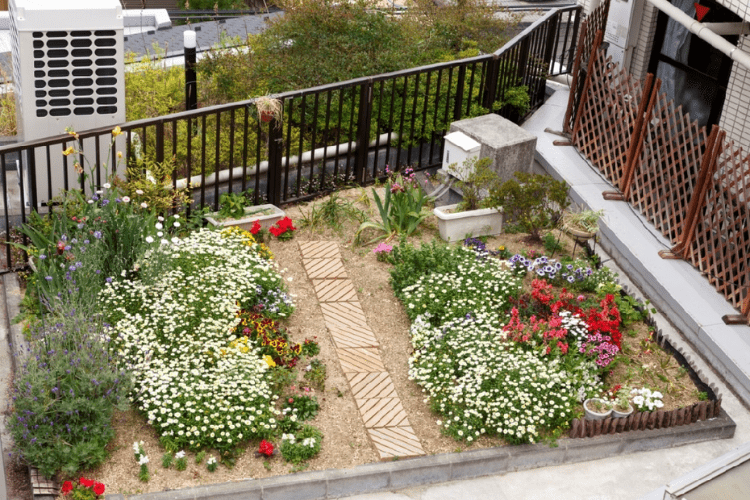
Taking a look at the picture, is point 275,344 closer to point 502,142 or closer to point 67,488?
point 67,488

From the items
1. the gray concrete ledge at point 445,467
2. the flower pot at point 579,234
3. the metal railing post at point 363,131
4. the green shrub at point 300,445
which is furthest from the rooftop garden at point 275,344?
the metal railing post at point 363,131

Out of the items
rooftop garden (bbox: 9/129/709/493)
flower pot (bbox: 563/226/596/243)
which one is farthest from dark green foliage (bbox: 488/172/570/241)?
flower pot (bbox: 563/226/596/243)

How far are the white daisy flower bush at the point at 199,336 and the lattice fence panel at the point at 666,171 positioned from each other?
13.5 ft

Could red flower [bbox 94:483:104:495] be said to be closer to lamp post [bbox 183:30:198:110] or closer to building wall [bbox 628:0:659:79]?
lamp post [bbox 183:30:198:110]

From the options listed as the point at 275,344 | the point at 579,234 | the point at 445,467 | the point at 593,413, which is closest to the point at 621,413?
the point at 593,413

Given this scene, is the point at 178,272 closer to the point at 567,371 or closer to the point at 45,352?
the point at 45,352

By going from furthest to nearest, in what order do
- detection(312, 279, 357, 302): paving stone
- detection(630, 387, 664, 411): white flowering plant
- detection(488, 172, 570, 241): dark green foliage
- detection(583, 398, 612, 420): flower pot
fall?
detection(488, 172, 570, 241): dark green foliage → detection(312, 279, 357, 302): paving stone → detection(630, 387, 664, 411): white flowering plant → detection(583, 398, 612, 420): flower pot

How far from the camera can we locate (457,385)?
7.53 metres

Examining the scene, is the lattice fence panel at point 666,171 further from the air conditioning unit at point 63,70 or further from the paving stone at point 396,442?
the air conditioning unit at point 63,70

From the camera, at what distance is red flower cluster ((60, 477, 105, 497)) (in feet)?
20.6

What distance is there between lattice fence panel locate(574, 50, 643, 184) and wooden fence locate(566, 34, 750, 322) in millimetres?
11

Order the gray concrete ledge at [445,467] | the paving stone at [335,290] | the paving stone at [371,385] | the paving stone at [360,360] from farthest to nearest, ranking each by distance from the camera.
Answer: the paving stone at [335,290], the paving stone at [360,360], the paving stone at [371,385], the gray concrete ledge at [445,467]

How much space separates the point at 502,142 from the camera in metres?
10.1

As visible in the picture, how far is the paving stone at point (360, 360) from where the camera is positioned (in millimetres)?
7887
